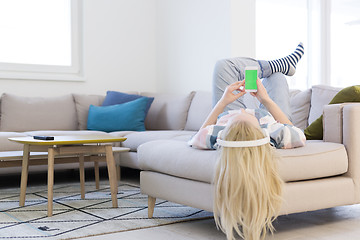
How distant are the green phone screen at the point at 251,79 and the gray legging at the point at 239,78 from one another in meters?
0.61

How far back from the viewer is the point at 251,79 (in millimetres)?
2381

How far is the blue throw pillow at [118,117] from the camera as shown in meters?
4.48

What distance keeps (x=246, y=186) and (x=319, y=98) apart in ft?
5.96

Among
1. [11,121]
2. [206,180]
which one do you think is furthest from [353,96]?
[11,121]

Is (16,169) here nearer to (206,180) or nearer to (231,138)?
(206,180)

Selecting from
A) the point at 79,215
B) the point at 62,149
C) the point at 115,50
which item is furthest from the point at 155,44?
the point at 79,215

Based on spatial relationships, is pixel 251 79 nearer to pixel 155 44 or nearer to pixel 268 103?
pixel 268 103

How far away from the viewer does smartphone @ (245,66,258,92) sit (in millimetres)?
2350

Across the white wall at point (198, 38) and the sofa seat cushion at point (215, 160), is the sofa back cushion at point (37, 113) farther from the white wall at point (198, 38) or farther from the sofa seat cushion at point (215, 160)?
the sofa seat cushion at point (215, 160)

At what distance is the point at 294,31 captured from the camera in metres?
5.52

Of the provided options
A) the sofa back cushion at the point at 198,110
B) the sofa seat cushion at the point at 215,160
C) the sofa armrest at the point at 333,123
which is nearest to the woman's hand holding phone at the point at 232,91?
the sofa seat cushion at the point at 215,160

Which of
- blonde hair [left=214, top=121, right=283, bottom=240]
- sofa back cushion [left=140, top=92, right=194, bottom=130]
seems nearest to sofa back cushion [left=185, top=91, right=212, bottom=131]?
sofa back cushion [left=140, top=92, right=194, bottom=130]

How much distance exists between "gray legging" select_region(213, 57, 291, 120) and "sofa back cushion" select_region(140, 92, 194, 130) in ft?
4.97

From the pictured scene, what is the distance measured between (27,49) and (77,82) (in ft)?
2.00
